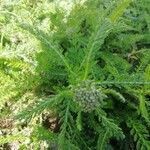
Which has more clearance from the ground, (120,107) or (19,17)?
(19,17)

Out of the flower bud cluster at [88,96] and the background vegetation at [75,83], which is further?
the background vegetation at [75,83]

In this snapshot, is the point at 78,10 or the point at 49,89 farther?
the point at 78,10

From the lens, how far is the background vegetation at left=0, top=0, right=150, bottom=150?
1.88 meters

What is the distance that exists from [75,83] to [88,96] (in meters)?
0.16

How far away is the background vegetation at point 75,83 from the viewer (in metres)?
1.88

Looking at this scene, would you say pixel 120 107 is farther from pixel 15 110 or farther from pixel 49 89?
pixel 15 110

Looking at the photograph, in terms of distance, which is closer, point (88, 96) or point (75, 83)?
point (88, 96)

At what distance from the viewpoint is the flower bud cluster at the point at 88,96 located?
1759 mm

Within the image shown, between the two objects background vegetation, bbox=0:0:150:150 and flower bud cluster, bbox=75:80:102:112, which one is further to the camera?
background vegetation, bbox=0:0:150:150

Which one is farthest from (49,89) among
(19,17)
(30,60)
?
(19,17)

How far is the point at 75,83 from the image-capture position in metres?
1.90

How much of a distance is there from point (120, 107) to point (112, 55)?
1.09 feet

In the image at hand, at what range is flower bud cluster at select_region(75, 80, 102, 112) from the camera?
1759mm

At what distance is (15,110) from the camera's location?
221 cm
